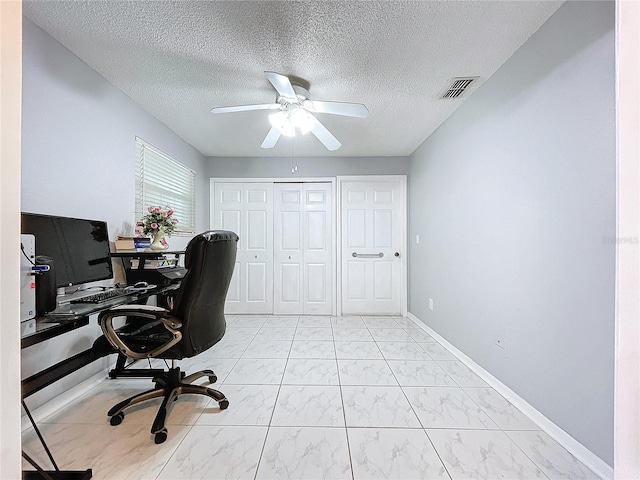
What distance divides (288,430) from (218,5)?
2.34 meters

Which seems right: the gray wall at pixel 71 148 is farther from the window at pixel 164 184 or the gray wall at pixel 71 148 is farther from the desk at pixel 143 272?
the desk at pixel 143 272

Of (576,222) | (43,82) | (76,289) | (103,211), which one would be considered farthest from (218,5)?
(576,222)

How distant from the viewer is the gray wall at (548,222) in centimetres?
120

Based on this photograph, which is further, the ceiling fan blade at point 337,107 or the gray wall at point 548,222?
the ceiling fan blade at point 337,107

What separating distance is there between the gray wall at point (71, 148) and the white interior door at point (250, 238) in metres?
1.57

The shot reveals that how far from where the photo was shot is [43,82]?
157cm

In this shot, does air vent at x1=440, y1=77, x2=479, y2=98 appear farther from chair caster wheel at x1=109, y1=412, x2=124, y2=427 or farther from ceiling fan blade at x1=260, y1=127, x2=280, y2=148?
chair caster wheel at x1=109, y1=412, x2=124, y2=427

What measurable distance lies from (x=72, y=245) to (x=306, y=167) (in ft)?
9.21

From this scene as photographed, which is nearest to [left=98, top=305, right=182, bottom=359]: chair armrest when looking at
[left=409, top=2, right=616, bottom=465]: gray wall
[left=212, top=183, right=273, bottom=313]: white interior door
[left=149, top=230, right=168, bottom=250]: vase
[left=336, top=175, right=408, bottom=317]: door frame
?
[left=149, top=230, right=168, bottom=250]: vase

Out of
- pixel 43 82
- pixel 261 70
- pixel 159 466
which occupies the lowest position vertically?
pixel 159 466

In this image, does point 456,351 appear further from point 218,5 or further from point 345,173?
point 218,5

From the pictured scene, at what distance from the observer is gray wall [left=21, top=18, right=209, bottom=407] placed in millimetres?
1506

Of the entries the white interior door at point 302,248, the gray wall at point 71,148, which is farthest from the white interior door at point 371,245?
the gray wall at point 71,148

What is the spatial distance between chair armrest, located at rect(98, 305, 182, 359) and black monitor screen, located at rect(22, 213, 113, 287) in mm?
383
